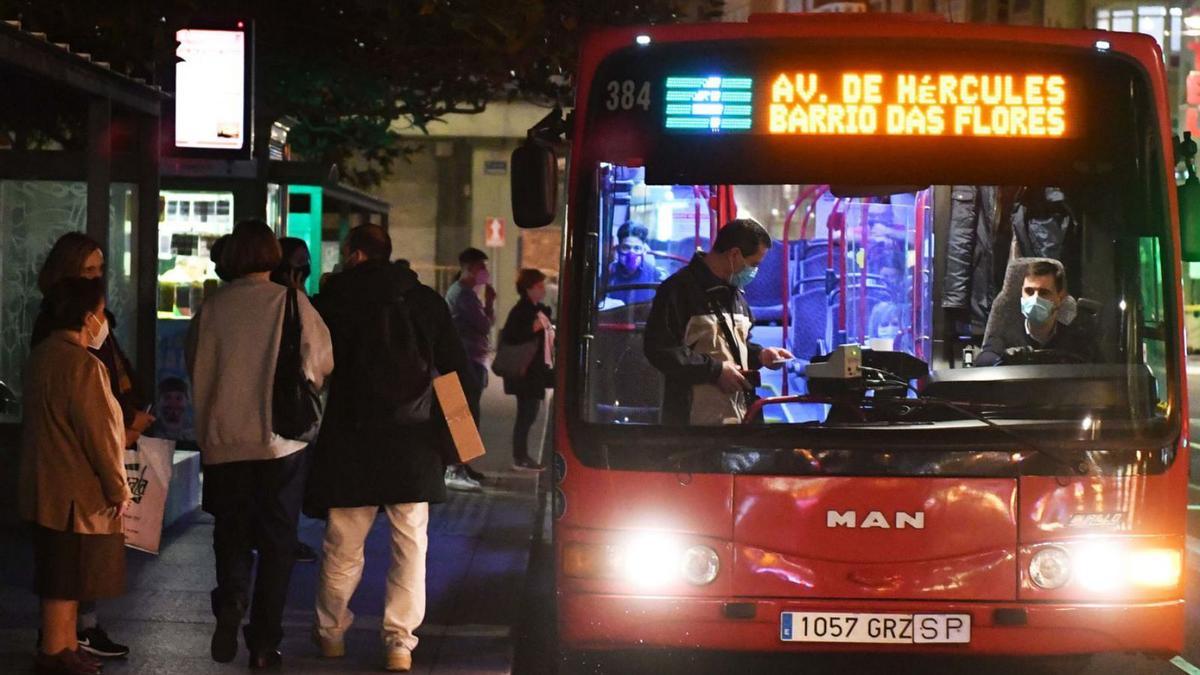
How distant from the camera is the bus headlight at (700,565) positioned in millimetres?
6715

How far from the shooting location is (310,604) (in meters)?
8.80

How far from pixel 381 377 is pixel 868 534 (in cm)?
192

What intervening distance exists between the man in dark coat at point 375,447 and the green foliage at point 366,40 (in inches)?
202

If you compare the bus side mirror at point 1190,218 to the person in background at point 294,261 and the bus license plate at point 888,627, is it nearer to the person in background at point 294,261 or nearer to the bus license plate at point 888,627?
the bus license plate at point 888,627

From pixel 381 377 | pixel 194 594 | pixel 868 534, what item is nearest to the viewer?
pixel 868 534

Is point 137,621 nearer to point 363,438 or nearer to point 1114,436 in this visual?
point 363,438

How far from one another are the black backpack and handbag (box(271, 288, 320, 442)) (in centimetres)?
23

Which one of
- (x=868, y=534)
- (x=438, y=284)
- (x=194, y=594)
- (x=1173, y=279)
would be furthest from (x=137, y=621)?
(x=438, y=284)

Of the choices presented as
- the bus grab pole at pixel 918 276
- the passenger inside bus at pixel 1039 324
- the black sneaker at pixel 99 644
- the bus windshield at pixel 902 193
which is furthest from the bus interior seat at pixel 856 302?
the black sneaker at pixel 99 644

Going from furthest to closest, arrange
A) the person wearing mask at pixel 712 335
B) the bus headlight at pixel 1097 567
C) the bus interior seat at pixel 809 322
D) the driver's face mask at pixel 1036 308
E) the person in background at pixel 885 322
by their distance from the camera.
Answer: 1. the person in background at pixel 885 322
2. the bus interior seat at pixel 809 322
3. the driver's face mask at pixel 1036 308
4. the person wearing mask at pixel 712 335
5. the bus headlight at pixel 1097 567

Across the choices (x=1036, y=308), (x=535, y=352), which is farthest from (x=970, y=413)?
(x=535, y=352)

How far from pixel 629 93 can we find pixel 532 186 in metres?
0.50

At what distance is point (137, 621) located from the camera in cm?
809

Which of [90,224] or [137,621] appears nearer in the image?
[137,621]
